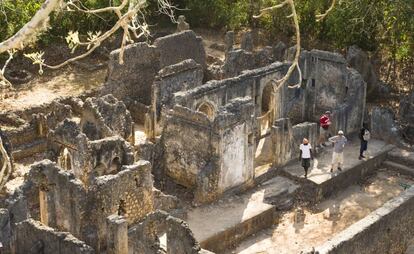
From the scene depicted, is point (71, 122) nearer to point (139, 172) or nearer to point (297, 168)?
point (139, 172)

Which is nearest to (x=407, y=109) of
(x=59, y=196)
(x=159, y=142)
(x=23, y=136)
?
(x=159, y=142)

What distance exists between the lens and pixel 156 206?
15.5 meters

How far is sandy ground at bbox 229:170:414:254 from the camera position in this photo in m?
16.0

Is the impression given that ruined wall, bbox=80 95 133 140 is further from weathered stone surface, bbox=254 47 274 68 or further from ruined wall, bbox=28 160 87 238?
weathered stone surface, bbox=254 47 274 68

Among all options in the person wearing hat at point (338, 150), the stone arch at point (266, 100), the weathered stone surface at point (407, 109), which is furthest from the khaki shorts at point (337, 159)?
the stone arch at point (266, 100)

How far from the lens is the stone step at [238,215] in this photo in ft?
51.1

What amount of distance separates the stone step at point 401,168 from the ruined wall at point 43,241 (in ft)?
34.6

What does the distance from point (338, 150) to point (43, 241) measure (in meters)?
8.62

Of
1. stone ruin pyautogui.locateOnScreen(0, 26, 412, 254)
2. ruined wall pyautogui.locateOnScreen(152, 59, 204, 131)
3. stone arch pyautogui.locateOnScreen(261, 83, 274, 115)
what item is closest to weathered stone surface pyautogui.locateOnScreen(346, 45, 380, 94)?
stone ruin pyautogui.locateOnScreen(0, 26, 412, 254)

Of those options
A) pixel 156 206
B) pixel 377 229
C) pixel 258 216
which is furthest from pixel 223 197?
pixel 377 229

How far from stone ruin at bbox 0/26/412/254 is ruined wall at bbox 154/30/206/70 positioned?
0.12 feet

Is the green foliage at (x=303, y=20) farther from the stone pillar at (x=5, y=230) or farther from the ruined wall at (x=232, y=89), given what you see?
the stone pillar at (x=5, y=230)

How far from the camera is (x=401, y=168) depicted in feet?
64.4

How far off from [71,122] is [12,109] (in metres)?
6.78
